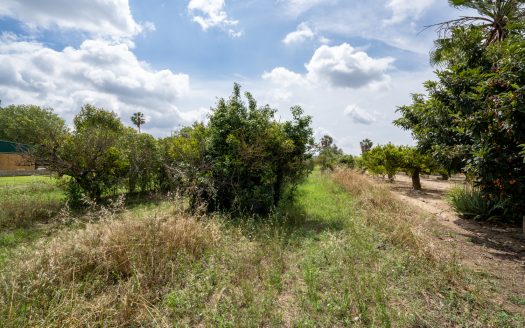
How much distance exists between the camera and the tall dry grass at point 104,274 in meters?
2.96

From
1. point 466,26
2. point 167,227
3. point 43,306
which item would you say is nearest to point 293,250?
point 167,227

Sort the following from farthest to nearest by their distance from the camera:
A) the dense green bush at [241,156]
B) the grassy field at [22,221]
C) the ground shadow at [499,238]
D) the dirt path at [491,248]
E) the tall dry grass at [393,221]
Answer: the dense green bush at [241,156], the grassy field at [22,221], the ground shadow at [499,238], the tall dry grass at [393,221], the dirt path at [491,248]

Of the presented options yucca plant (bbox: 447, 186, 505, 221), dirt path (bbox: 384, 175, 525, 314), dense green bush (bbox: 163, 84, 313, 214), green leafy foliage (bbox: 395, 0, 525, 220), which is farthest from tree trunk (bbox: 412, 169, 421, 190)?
dense green bush (bbox: 163, 84, 313, 214)

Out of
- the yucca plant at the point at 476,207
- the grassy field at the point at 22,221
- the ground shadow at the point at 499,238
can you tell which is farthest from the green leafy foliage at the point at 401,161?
the grassy field at the point at 22,221

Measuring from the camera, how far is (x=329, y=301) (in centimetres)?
337

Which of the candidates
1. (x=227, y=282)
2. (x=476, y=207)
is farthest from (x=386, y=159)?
(x=227, y=282)

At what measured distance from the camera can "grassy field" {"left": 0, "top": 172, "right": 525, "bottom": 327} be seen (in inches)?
119

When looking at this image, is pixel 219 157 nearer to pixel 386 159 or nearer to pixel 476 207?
pixel 476 207

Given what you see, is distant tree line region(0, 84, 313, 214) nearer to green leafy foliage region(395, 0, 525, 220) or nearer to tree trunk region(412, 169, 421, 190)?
green leafy foliage region(395, 0, 525, 220)

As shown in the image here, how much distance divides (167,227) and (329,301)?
2.81 metres

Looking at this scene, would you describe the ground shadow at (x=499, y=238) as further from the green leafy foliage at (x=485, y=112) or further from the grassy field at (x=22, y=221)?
the grassy field at (x=22, y=221)

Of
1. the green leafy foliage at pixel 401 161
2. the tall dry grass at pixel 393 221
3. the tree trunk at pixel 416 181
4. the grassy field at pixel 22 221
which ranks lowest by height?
the grassy field at pixel 22 221

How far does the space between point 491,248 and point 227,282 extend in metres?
5.68

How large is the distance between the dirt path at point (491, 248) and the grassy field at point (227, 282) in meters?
0.30
